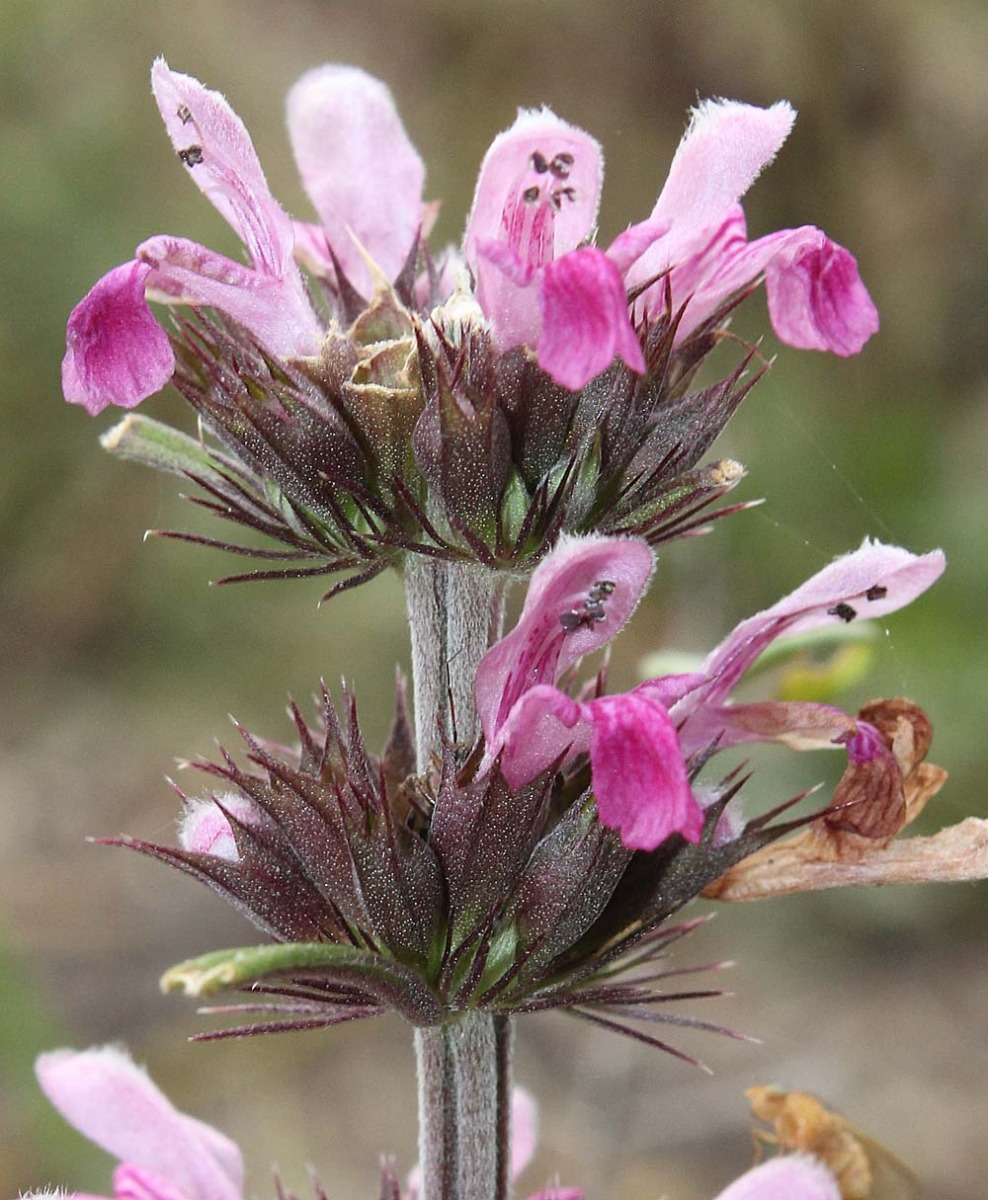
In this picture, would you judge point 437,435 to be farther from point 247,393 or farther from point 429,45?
point 429,45

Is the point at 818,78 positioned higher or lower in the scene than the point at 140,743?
higher

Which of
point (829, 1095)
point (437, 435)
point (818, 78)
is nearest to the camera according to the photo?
point (437, 435)

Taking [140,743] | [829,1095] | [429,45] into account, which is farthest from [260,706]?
[429,45]

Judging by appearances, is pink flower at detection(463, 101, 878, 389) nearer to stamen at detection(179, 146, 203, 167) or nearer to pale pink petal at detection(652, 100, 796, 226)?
pale pink petal at detection(652, 100, 796, 226)

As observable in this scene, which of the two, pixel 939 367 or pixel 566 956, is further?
pixel 939 367

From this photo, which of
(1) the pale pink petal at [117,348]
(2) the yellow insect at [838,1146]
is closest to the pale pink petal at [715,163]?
(1) the pale pink petal at [117,348]

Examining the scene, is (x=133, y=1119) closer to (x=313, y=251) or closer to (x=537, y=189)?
(x=313, y=251)

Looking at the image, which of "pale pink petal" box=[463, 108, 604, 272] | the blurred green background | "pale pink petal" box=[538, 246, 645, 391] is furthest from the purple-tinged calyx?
the blurred green background

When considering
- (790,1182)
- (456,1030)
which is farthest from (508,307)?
(790,1182)
